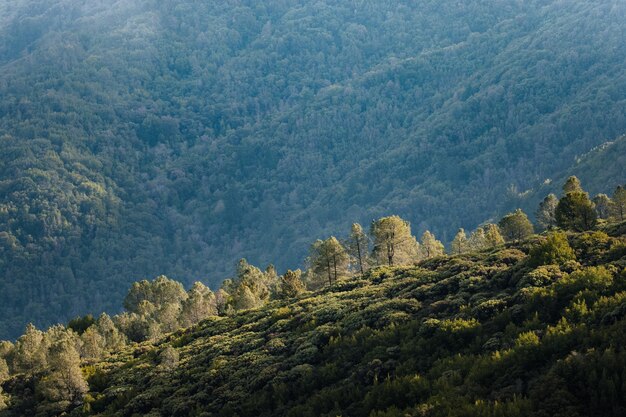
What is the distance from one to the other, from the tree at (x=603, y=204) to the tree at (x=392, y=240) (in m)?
31.1

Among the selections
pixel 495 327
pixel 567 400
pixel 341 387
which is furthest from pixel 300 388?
pixel 567 400

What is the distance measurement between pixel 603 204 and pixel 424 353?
286ft

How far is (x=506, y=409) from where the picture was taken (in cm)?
3094

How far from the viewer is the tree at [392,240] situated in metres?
102

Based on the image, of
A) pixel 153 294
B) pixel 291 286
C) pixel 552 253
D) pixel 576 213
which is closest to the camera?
pixel 552 253

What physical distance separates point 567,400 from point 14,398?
63114 millimetres

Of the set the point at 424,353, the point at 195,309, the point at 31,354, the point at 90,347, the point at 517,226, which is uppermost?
the point at 517,226

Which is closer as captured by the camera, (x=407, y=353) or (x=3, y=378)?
(x=407, y=353)

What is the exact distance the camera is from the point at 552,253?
5278 centimetres

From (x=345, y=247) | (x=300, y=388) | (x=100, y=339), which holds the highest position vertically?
(x=345, y=247)

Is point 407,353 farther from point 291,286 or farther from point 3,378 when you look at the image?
point 3,378

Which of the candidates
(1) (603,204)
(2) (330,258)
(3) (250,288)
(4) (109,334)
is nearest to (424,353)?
(2) (330,258)

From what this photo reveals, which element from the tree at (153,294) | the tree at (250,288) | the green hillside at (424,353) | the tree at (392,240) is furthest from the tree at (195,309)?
the green hillside at (424,353)

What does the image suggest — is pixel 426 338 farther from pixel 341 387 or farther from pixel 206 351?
pixel 206 351
